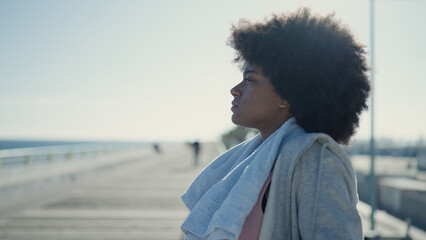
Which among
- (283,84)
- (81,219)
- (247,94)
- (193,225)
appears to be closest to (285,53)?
(283,84)

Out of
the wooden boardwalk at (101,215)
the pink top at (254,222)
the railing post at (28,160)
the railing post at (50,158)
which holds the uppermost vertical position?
the pink top at (254,222)

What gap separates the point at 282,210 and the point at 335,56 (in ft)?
2.08

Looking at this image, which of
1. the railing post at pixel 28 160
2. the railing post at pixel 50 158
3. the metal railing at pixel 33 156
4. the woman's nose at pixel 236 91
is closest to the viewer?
the woman's nose at pixel 236 91

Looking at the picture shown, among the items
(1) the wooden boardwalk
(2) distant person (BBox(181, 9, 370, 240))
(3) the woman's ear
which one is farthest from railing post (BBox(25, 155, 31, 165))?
(3) the woman's ear

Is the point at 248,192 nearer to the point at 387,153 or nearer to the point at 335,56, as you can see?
the point at 335,56

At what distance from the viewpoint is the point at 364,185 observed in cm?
2192

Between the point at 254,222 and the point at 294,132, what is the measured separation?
0.40 metres

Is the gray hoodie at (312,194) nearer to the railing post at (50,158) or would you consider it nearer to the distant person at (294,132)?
the distant person at (294,132)

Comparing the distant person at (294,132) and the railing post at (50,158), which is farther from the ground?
the distant person at (294,132)

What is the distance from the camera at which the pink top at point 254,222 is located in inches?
53.5

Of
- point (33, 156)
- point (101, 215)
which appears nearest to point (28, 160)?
point (33, 156)

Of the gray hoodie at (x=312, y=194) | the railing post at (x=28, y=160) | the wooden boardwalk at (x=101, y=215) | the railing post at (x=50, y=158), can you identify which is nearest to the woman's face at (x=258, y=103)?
the gray hoodie at (x=312, y=194)

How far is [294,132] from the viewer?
1468 mm

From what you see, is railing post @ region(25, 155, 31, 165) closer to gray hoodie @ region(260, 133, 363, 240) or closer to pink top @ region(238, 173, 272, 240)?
pink top @ region(238, 173, 272, 240)
